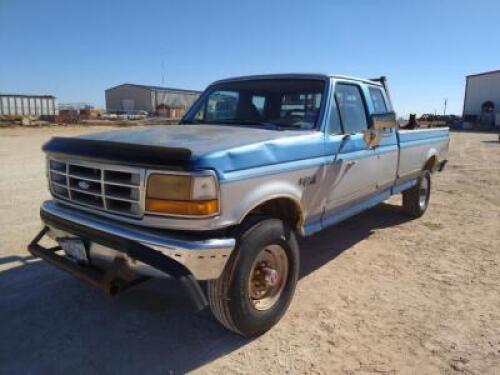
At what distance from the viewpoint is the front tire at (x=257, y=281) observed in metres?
2.86

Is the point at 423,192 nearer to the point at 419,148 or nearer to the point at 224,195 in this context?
the point at 419,148

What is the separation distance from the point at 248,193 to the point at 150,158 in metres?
0.71

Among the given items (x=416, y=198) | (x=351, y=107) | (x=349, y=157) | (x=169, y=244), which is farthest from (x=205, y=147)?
(x=416, y=198)

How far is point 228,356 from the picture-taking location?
9.64ft

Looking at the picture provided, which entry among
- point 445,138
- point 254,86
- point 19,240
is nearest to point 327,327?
point 254,86

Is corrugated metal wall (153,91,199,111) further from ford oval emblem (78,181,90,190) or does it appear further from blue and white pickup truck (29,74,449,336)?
ford oval emblem (78,181,90,190)

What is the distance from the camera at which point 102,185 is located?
288cm

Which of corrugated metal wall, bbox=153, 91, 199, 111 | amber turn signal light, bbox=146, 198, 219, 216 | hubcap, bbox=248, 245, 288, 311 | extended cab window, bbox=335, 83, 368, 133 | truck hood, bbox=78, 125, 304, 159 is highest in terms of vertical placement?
corrugated metal wall, bbox=153, 91, 199, 111

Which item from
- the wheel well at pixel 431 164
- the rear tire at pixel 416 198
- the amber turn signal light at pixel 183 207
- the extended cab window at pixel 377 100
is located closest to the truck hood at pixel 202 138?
the amber turn signal light at pixel 183 207

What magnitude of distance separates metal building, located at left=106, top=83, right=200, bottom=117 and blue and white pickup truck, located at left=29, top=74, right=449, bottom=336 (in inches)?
2273

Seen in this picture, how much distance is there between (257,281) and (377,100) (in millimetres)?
3177

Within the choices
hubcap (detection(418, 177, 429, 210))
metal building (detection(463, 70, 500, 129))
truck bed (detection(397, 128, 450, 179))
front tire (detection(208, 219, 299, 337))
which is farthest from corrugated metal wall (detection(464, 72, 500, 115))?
front tire (detection(208, 219, 299, 337))

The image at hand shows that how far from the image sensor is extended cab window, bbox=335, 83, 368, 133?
13.8ft

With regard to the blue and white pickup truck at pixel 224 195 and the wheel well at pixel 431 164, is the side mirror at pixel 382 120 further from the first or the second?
the wheel well at pixel 431 164
